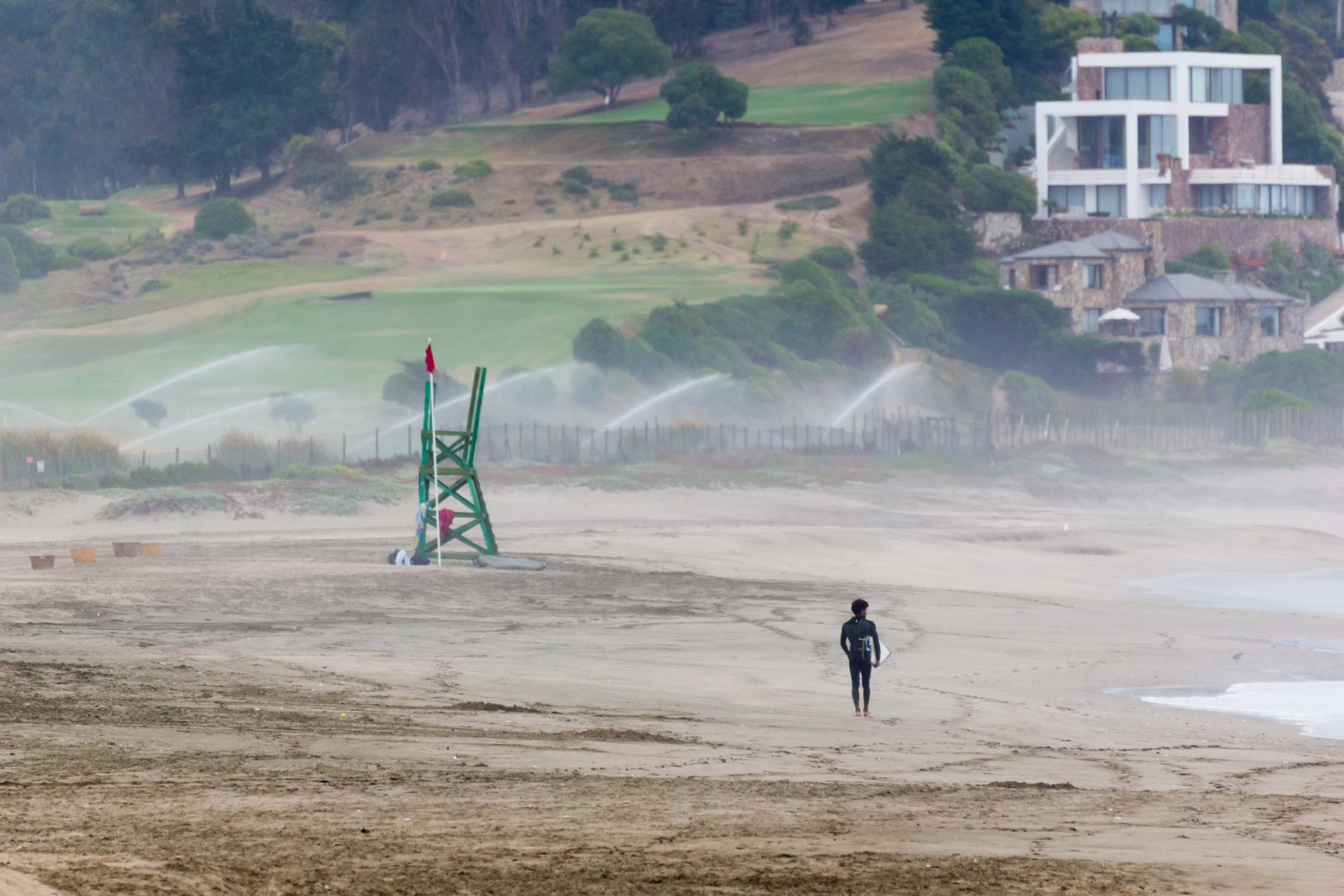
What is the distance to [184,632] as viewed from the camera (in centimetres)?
2048

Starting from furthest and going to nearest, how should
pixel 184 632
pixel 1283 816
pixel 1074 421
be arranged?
pixel 1074 421 → pixel 184 632 → pixel 1283 816

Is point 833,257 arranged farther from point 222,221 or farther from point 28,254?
point 28,254

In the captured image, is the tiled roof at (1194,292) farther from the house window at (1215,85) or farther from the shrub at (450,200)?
the shrub at (450,200)

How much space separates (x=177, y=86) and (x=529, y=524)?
106107 millimetres

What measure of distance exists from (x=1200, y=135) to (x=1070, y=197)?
31.1ft

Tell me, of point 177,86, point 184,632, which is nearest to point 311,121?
point 177,86

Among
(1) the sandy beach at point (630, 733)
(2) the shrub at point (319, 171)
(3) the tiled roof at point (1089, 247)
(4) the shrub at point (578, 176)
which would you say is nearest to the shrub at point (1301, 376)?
(3) the tiled roof at point (1089, 247)

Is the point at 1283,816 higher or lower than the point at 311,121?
lower

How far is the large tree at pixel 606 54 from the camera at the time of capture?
13512 cm

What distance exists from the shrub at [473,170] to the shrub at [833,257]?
101 ft

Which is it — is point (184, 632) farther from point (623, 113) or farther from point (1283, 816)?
point (623, 113)

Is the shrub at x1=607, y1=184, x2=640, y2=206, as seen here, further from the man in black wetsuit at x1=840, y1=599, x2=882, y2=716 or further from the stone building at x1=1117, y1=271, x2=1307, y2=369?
the man in black wetsuit at x1=840, y1=599, x2=882, y2=716

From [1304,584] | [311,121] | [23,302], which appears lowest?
[1304,584]

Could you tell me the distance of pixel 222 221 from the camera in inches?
4321
